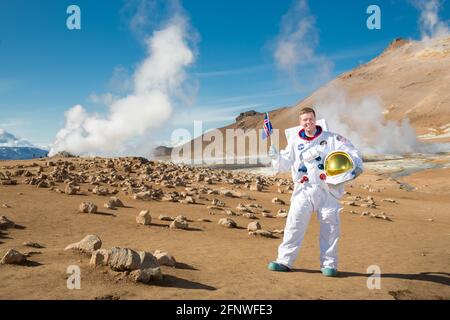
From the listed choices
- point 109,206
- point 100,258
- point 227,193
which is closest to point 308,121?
point 100,258

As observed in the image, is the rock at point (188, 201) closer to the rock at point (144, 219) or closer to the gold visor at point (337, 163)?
the rock at point (144, 219)

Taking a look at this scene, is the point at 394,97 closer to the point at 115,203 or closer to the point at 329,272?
the point at 115,203

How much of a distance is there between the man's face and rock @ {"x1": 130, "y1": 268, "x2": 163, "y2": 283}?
11.0ft

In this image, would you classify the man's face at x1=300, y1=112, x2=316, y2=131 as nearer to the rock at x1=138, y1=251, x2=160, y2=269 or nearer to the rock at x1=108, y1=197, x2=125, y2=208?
the rock at x1=138, y1=251, x2=160, y2=269

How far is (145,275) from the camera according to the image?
495 centimetres

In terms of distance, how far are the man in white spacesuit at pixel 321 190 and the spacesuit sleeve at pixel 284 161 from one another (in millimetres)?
151

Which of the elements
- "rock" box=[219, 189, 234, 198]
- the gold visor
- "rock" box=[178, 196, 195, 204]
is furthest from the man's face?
"rock" box=[219, 189, 234, 198]

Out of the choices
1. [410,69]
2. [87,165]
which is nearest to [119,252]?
[87,165]

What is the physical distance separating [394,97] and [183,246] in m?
131

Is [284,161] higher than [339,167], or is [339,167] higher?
[284,161]

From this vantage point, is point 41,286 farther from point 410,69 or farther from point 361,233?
point 410,69

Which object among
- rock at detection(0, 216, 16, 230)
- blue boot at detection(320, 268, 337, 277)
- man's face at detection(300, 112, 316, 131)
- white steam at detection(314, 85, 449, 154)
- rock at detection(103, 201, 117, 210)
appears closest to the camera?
blue boot at detection(320, 268, 337, 277)

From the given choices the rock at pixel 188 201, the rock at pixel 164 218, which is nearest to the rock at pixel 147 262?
the rock at pixel 164 218

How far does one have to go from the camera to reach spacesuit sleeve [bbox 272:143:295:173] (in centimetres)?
664
